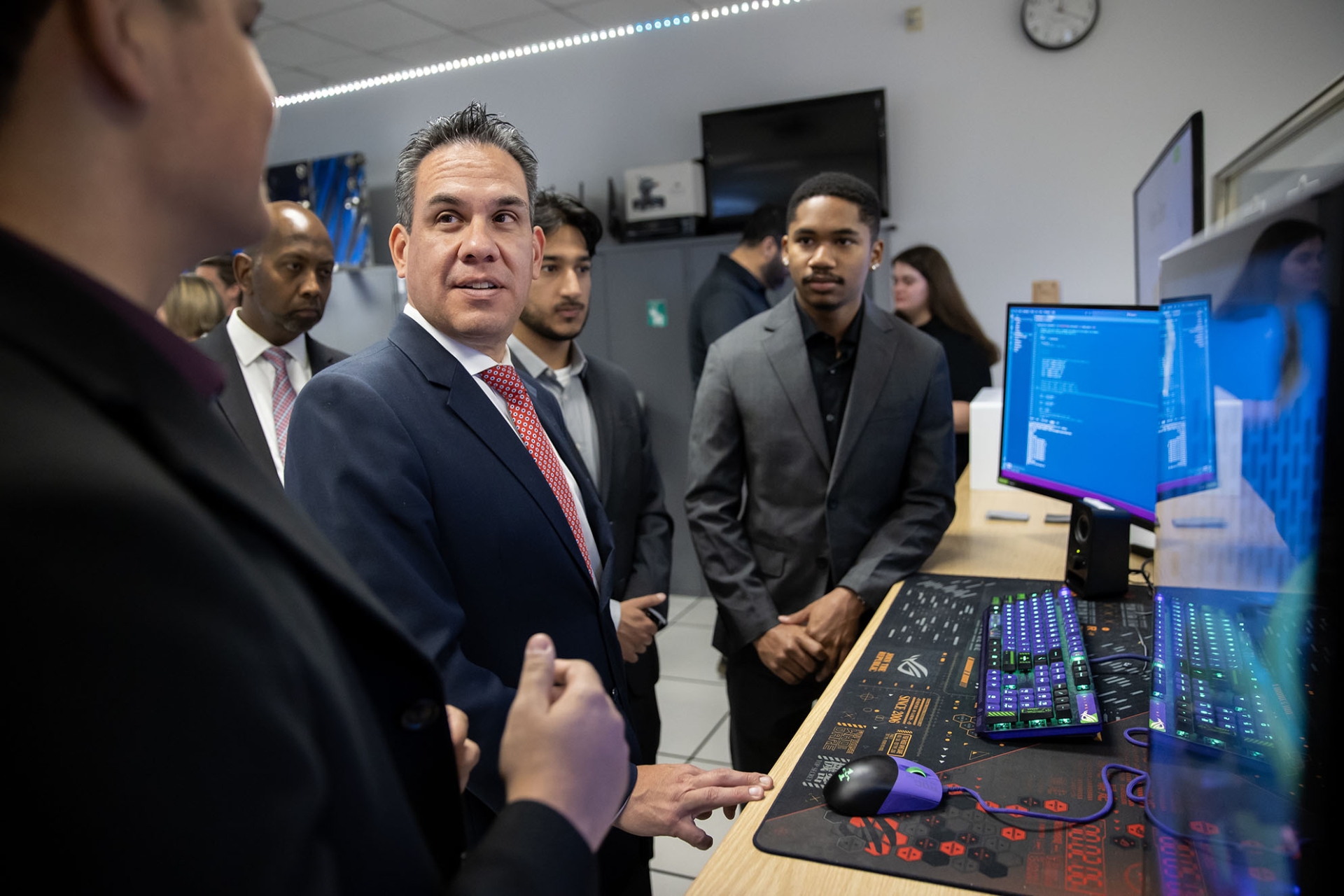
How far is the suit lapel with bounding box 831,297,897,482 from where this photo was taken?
6.23 feet

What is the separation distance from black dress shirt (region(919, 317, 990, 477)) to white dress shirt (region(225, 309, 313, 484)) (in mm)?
2450

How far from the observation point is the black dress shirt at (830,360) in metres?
2.01

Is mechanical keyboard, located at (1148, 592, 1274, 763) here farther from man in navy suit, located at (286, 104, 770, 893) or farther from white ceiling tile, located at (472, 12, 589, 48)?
white ceiling tile, located at (472, 12, 589, 48)

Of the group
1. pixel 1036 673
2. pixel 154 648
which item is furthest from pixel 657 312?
pixel 154 648

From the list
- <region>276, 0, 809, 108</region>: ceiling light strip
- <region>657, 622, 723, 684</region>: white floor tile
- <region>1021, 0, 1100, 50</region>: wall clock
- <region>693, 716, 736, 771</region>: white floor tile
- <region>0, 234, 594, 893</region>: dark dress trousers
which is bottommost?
<region>693, 716, 736, 771</region>: white floor tile

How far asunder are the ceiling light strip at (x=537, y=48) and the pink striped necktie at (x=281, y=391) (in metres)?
3.41

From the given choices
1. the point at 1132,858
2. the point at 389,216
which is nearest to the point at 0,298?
the point at 1132,858

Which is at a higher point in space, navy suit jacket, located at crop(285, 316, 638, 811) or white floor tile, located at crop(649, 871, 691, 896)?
navy suit jacket, located at crop(285, 316, 638, 811)

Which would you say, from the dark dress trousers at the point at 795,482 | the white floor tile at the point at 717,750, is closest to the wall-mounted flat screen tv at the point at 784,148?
the dark dress trousers at the point at 795,482

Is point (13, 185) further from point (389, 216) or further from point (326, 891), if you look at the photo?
point (389, 216)

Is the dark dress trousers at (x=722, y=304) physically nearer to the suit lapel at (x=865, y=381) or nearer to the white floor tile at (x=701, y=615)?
the white floor tile at (x=701, y=615)

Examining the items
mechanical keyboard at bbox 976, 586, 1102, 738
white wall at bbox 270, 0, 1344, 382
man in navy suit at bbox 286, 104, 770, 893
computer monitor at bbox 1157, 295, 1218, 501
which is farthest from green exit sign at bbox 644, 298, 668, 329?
computer monitor at bbox 1157, 295, 1218, 501

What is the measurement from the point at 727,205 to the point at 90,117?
4.56 meters

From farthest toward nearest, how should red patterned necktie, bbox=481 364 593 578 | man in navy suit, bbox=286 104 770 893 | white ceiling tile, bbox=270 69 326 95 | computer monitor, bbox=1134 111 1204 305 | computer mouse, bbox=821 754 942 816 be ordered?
1. white ceiling tile, bbox=270 69 326 95
2. computer monitor, bbox=1134 111 1204 305
3. red patterned necktie, bbox=481 364 593 578
4. man in navy suit, bbox=286 104 770 893
5. computer mouse, bbox=821 754 942 816
